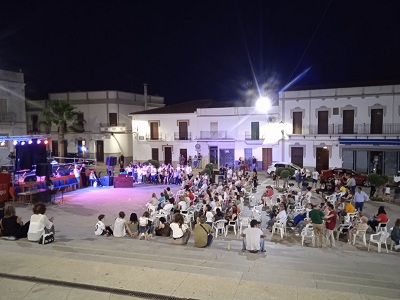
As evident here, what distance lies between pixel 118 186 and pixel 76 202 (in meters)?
4.39

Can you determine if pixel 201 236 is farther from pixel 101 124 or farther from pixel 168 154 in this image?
pixel 101 124

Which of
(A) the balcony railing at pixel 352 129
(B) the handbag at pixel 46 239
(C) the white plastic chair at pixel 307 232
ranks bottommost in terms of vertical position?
(C) the white plastic chair at pixel 307 232

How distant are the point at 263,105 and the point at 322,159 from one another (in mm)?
6800

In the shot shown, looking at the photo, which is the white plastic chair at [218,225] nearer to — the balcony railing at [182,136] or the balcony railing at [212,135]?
the balcony railing at [212,135]

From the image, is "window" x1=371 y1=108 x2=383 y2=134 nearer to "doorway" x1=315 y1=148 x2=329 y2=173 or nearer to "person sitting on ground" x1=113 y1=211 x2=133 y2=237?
"doorway" x1=315 y1=148 x2=329 y2=173

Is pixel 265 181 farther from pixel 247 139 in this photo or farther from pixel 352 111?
pixel 352 111

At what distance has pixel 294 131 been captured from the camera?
94.3 feet

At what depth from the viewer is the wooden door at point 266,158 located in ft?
98.8

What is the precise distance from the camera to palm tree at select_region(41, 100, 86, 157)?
35.1 metres

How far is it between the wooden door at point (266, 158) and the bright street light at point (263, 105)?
138 inches

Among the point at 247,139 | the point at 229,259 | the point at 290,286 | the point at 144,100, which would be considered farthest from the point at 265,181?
the point at 144,100

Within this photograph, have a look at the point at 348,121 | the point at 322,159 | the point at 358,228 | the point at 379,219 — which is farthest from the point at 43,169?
the point at 348,121

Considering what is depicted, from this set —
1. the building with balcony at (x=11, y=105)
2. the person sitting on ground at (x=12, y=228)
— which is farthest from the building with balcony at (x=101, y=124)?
the person sitting on ground at (x=12, y=228)


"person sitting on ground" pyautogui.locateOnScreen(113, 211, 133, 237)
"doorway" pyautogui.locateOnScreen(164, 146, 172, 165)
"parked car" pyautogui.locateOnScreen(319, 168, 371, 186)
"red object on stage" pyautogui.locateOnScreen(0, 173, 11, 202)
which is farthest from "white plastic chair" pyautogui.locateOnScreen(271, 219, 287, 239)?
"doorway" pyautogui.locateOnScreen(164, 146, 172, 165)
